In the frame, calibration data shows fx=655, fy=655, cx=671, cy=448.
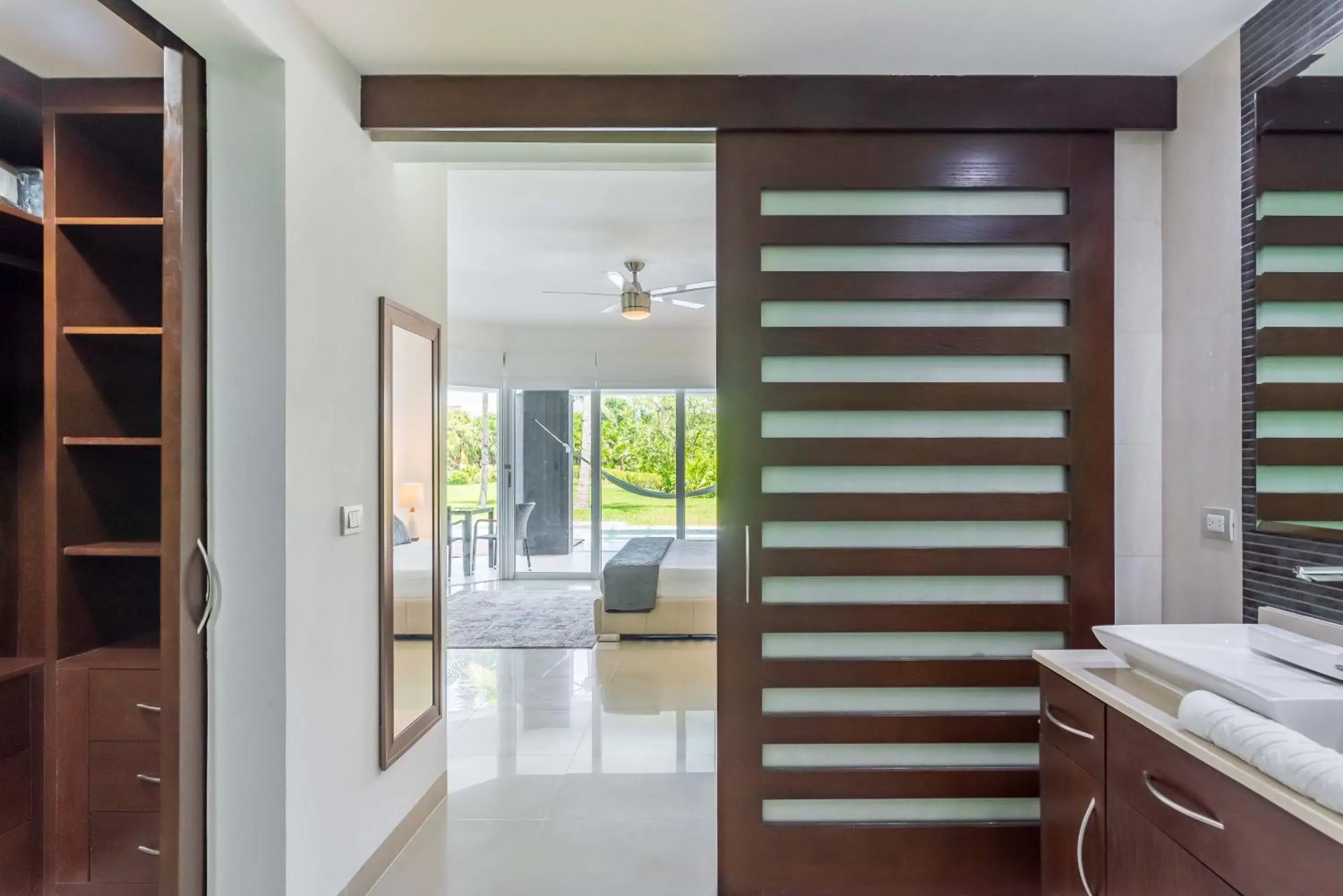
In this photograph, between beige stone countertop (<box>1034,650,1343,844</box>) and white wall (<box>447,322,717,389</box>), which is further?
white wall (<box>447,322,717,389</box>)

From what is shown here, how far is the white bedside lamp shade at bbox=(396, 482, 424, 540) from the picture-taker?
2402 millimetres

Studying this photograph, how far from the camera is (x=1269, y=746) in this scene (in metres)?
1.05

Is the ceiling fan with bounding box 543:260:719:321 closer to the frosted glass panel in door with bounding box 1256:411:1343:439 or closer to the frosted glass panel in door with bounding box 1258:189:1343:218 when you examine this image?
the frosted glass panel in door with bounding box 1258:189:1343:218

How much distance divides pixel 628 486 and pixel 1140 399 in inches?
224

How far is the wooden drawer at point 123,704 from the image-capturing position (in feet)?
6.27

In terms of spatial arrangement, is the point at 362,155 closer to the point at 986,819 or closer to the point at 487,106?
the point at 487,106

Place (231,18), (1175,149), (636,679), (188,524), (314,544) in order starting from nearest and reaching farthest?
(231,18)
(188,524)
(314,544)
(1175,149)
(636,679)

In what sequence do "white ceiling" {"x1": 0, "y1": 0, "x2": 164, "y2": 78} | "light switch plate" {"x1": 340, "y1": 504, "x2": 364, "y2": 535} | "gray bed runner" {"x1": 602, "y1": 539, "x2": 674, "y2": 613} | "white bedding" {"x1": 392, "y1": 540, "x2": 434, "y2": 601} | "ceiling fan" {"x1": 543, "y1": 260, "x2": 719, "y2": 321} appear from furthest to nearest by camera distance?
1. "gray bed runner" {"x1": 602, "y1": 539, "x2": 674, "y2": 613}
2. "ceiling fan" {"x1": 543, "y1": 260, "x2": 719, "y2": 321}
3. "white bedding" {"x1": 392, "y1": 540, "x2": 434, "y2": 601}
4. "light switch plate" {"x1": 340, "y1": 504, "x2": 364, "y2": 535}
5. "white ceiling" {"x1": 0, "y1": 0, "x2": 164, "y2": 78}

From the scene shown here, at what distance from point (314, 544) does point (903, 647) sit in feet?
5.97

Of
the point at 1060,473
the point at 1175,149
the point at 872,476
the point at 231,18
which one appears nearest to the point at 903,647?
→ the point at 872,476

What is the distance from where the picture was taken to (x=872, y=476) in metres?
2.13

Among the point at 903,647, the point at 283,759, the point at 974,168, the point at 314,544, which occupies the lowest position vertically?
the point at 283,759

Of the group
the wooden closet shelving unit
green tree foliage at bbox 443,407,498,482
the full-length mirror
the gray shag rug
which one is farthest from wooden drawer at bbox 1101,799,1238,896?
green tree foliage at bbox 443,407,498,482

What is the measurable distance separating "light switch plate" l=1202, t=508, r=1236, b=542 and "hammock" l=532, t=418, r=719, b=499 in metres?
5.46
